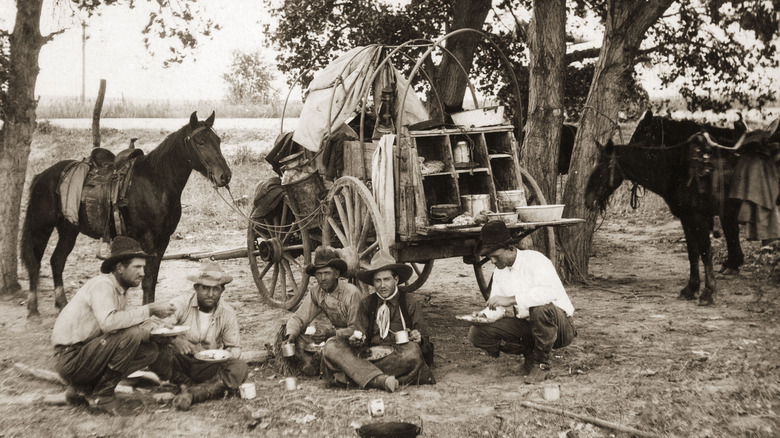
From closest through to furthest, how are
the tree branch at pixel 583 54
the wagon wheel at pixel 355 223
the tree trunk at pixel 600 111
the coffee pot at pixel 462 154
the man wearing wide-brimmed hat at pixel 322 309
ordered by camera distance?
the man wearing wide-brimmed hat at pixel 322 309
the wagon wheel at pixel 355 223
the coffee pot at pixel 462 154
the tree trunk at pixel 600 111
the tree branch at pixel 583 54

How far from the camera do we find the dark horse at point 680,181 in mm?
8664

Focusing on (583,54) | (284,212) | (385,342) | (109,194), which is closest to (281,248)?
(284,212)

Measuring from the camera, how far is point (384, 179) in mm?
6680

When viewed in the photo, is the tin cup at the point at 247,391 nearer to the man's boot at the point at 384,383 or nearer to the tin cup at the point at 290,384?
the tin cup at the point at 290,384

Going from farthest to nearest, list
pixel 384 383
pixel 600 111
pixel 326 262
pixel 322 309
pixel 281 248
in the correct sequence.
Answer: pixel 600 111
pixel 281 248
pixel 322 309
pixel 326 262
pixel 384 383

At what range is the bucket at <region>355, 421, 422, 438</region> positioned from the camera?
418 cm

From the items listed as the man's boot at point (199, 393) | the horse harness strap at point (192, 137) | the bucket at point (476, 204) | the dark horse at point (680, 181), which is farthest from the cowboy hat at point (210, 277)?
the dark horse at point (680, 181)

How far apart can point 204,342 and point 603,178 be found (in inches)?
224

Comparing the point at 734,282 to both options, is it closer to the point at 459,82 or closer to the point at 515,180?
the point at 515,180

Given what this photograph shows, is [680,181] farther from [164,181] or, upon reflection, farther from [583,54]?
[164,181]

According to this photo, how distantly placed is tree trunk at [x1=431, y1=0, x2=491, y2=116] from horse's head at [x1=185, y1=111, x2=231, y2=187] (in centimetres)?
480

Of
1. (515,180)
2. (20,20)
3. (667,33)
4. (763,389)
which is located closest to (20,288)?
(20,20)

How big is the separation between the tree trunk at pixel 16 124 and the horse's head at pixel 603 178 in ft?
24.9

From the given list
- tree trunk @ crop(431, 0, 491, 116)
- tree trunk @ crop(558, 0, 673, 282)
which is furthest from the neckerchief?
tree trunk @ crop(431, 0, 491, 116)
